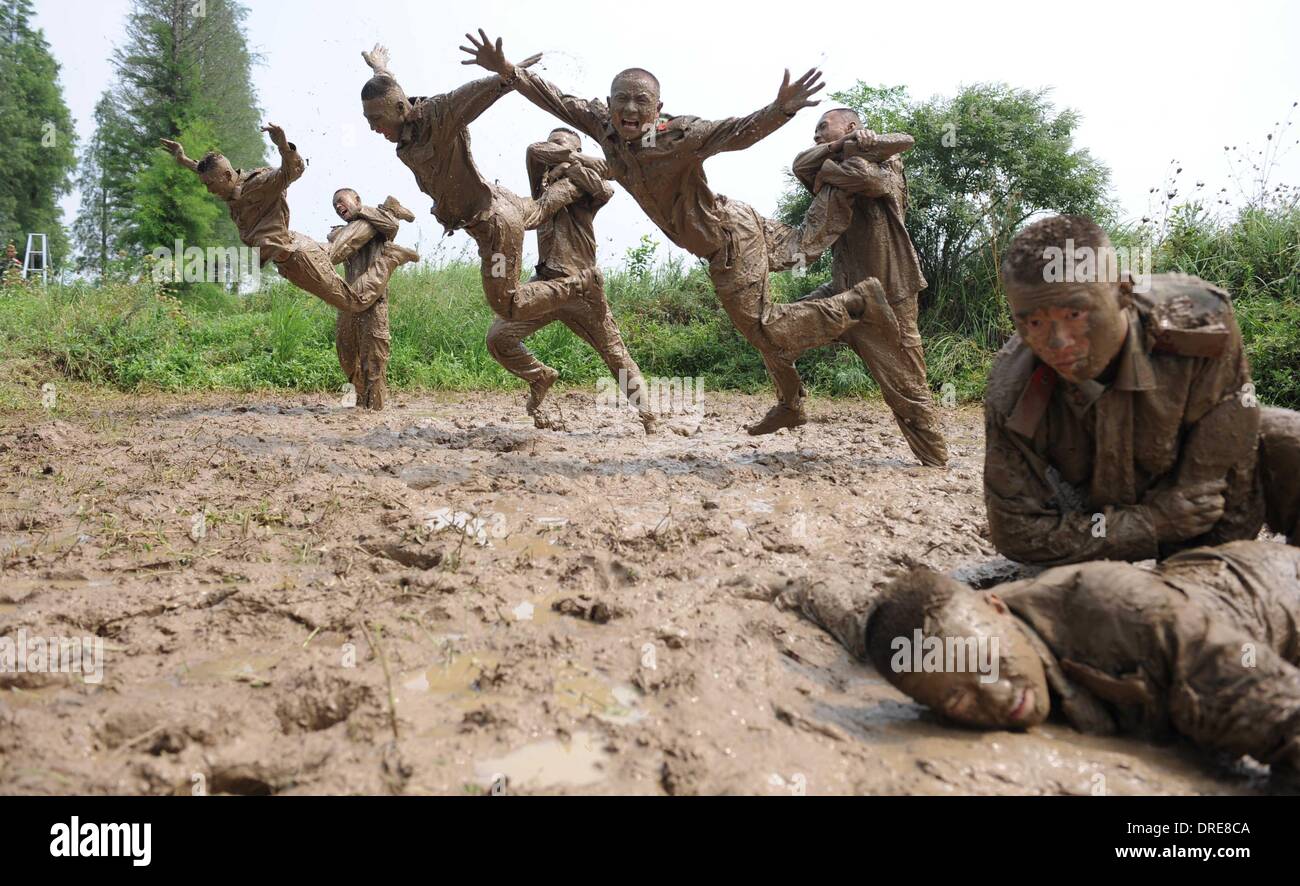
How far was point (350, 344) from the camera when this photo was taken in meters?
7.91

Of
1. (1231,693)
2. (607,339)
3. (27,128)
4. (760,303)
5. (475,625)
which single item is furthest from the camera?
(27,128)

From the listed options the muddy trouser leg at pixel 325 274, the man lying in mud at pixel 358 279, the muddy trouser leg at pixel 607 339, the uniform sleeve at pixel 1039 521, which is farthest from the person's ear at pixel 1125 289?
the man lying in mud at pixel 358 279

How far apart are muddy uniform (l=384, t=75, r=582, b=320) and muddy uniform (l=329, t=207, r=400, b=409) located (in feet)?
4.14

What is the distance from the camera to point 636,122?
520 cm

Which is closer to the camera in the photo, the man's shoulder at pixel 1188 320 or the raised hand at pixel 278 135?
the man's shoulder at pixel 1188 320

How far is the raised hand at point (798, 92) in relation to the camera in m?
4.72

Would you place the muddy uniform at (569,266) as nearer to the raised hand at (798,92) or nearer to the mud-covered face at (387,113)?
the mud-covered face at (387,113)

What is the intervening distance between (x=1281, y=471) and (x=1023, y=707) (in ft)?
4.69

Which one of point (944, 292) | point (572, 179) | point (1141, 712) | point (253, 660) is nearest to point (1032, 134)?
point (944, 292)

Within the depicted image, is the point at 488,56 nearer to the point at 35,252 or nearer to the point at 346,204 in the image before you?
the point at 346,204

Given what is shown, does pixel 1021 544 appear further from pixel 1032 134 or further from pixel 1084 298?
pixel 1032 134

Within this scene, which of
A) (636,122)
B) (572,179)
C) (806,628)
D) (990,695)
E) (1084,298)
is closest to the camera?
(990,695)

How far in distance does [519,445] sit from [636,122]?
2.31m

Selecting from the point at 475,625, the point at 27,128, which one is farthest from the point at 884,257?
the point at 27,128
